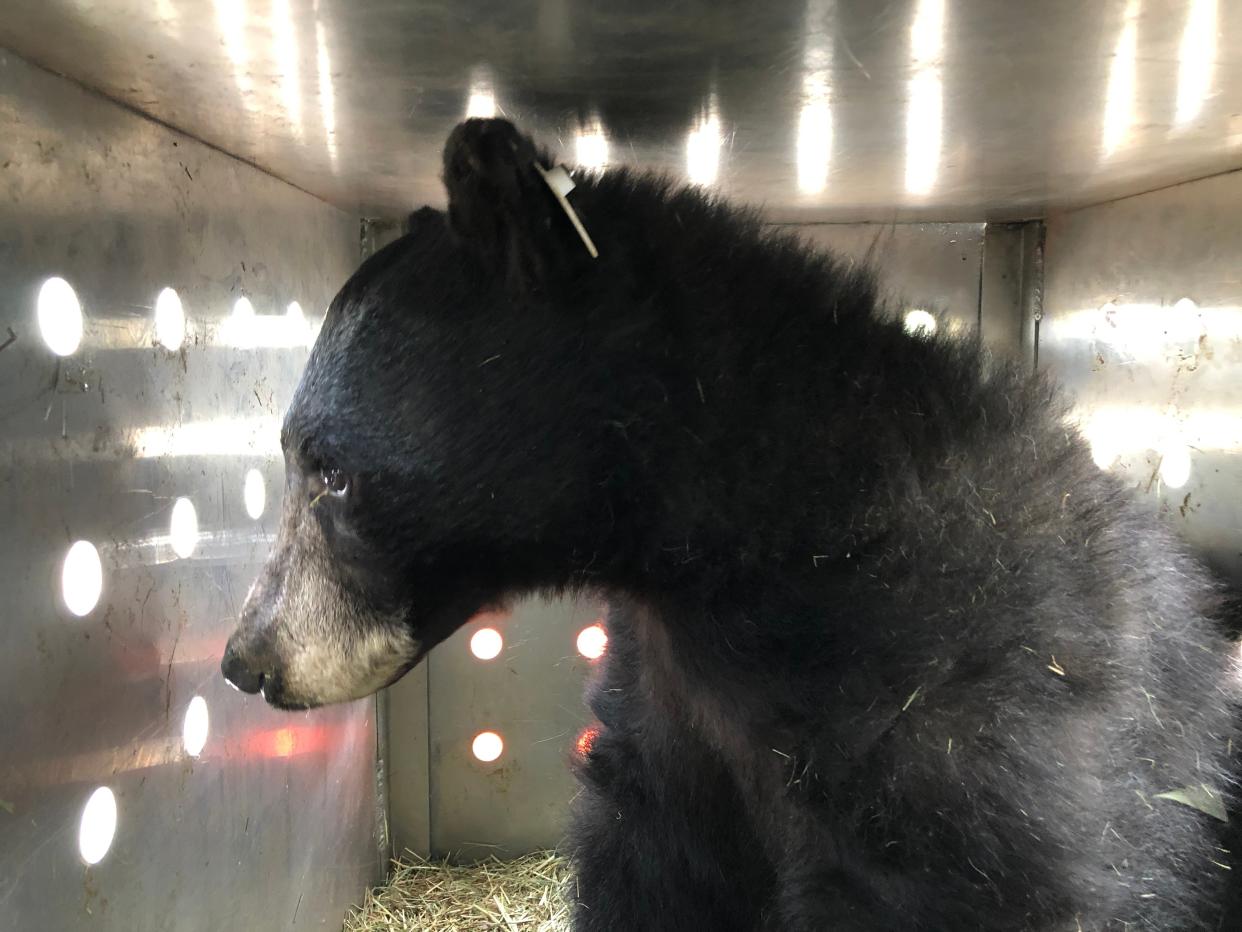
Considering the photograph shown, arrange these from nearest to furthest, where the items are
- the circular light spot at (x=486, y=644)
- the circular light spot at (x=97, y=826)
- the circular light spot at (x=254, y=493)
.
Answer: the circular light spot at (x=97, y=826), the circular light spot at (x=254, y=493), the circular light spot at (x=486, y=644)

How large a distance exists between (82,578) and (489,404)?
60 centimetres

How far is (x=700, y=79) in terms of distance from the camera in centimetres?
145

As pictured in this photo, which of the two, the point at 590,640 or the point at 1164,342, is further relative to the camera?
the point at 590,640

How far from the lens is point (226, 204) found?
6.52 ft

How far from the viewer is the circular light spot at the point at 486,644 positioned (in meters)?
3.00

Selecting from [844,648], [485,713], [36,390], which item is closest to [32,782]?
[36,390]

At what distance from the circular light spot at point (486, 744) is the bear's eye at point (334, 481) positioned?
5.03 feet

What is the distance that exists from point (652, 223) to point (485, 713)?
71.2 inches

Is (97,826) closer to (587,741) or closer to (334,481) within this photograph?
(334,481)

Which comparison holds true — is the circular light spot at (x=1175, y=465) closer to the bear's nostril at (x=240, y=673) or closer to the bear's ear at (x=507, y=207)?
the bear's ear at (x=507, y=207)

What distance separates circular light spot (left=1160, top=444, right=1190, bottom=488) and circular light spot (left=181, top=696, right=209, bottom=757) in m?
2.03

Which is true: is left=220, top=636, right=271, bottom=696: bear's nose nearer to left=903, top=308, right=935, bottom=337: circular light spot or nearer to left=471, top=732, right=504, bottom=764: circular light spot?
left=903, top=308, right=935, bottom=337: circular light spot

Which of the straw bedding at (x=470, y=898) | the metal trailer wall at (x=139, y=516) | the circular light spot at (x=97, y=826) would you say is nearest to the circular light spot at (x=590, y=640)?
the straw bedding at (x=470, y=898)

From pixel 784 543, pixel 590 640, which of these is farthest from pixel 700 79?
pixel 590 640
